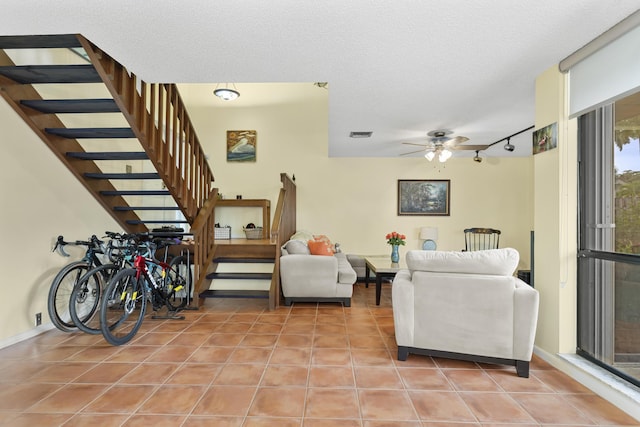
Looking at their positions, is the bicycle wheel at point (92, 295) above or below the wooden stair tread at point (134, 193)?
below

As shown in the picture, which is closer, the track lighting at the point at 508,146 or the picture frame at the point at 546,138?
the picture frame at the point at 546,138

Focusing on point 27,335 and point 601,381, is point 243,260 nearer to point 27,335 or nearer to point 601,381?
point 27,335

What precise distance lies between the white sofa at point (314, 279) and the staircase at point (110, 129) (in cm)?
18

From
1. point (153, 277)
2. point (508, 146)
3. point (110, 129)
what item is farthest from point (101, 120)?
point (508, 146)

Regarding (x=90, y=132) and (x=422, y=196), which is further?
(x=422, y=196)

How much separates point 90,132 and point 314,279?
9.53 ft

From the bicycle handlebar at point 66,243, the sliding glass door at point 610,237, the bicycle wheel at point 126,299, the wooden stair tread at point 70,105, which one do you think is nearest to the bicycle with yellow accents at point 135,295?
the bicycle wheel at point 126,299

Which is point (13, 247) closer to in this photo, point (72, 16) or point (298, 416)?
point (72, 16)

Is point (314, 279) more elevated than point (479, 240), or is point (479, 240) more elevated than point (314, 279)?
point (479, 240)

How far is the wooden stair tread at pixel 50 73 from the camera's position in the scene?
8.77ft

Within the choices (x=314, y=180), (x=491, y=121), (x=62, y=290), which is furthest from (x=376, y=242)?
(x=62, y=290)

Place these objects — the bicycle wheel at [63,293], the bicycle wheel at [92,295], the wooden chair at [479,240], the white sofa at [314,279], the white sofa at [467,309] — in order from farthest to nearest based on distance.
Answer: the wooden chair at [479,240]
the white sofa at [314,279]
the bicycle wheel at [92,295]
the bicycle wheel at [63,293]
the white sofa at [467,309]

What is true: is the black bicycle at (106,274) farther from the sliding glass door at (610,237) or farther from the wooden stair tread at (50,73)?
the sliding glass door at (610,237)

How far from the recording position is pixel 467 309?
98.3 inches
